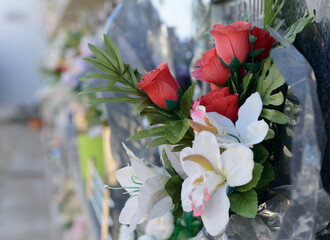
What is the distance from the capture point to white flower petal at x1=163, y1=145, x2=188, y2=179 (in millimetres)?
387

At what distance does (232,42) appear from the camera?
366 millimetres

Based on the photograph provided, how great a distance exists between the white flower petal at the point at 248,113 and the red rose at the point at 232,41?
5cm

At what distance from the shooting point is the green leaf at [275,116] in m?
0.33

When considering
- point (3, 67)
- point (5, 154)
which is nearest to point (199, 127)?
point (5, 154)

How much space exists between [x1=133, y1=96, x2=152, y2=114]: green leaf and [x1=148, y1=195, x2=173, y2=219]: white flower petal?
0.27 feet

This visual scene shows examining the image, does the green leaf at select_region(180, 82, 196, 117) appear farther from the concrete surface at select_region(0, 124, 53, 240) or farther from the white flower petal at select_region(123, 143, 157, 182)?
the concrete surface at select_region(0, 124, 53, 240)

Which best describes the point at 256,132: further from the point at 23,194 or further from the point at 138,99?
the point at 23,194

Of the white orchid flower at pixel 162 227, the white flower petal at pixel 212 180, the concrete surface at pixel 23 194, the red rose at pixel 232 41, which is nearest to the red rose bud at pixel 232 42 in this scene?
the red rose at pixel 232 41

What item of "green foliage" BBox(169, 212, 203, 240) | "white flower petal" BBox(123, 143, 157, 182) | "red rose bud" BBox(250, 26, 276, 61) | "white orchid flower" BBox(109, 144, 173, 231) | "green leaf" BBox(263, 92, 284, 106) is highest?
"red rose bud" BBox(250, 26, 276, 61)

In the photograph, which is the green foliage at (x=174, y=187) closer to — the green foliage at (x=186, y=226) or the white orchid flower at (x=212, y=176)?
the white orchid flower at (x=212, y=176)

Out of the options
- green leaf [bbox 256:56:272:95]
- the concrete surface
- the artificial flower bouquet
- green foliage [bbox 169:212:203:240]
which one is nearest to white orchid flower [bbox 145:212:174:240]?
green foliage [bbox 169:212:203:240]

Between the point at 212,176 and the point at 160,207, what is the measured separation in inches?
3.2

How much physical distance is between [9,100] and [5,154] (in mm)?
4220

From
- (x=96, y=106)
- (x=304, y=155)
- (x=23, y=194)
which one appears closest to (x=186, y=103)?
(x=304, y=155)
